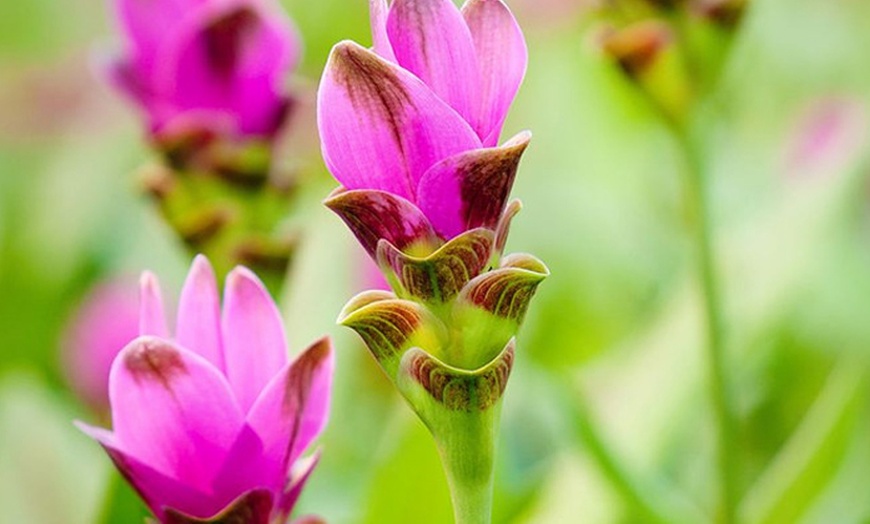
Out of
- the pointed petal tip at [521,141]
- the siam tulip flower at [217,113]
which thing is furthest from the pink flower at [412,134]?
the siam tulip flower at [217,113]

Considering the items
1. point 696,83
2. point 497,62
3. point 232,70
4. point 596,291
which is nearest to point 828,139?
point 596,291

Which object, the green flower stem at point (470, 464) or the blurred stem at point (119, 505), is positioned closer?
the green flower stem at point (470, 464)

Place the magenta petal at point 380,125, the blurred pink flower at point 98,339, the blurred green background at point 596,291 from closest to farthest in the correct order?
the magenta petal at point 380,125
the blurred green background at point 596,291
the blurred pink flower at point 98,339

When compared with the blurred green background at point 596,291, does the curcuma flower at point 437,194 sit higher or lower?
higher

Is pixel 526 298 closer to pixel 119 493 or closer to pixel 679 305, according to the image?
pixel 119 493

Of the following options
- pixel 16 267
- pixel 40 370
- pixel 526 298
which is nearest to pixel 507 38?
pixel 526 298

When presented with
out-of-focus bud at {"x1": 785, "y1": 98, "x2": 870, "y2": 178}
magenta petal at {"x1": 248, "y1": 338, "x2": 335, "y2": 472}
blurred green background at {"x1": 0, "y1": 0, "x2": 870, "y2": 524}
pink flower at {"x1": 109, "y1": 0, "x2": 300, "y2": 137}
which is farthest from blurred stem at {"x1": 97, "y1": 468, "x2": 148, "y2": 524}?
out-of-focus bud at {"x1": 785, "y1": 98, "x2": 870, "y2": 178}

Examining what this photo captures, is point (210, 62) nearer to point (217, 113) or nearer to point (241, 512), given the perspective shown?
point (217, 113)

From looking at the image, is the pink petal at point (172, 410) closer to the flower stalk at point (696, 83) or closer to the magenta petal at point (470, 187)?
the magenta petal at point (470, 187)
